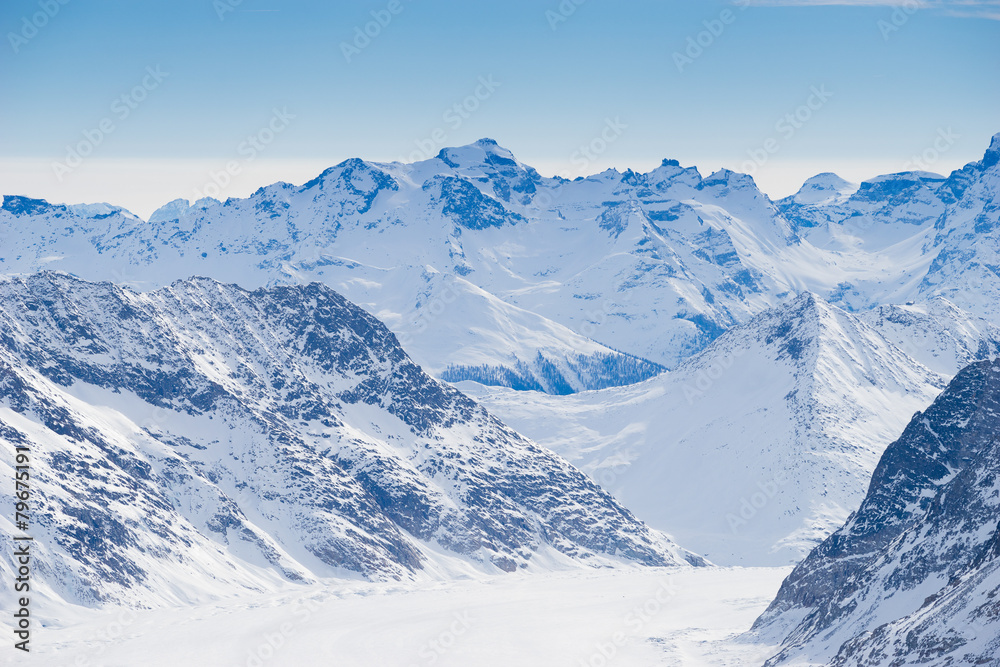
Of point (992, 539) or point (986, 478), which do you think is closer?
point (992, 539)

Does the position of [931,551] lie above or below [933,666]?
above

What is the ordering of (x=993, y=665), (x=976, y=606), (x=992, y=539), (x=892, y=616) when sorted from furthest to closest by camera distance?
(x=892, y=616) < (x=992, y=539) < (x=976, y=606) < (x=993, y=665)

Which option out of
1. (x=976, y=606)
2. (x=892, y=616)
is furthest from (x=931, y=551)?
(x=976, y=606)

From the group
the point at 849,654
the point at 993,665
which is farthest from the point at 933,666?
the point at 849,654

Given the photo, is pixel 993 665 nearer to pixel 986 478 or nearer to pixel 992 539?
pixel 992 539

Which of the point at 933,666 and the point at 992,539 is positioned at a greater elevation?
the point at 992,539

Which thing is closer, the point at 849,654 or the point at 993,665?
the point at 993,665

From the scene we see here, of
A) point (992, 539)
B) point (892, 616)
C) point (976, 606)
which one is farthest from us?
point (892, 616)

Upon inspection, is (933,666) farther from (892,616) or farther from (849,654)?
(892,616)
